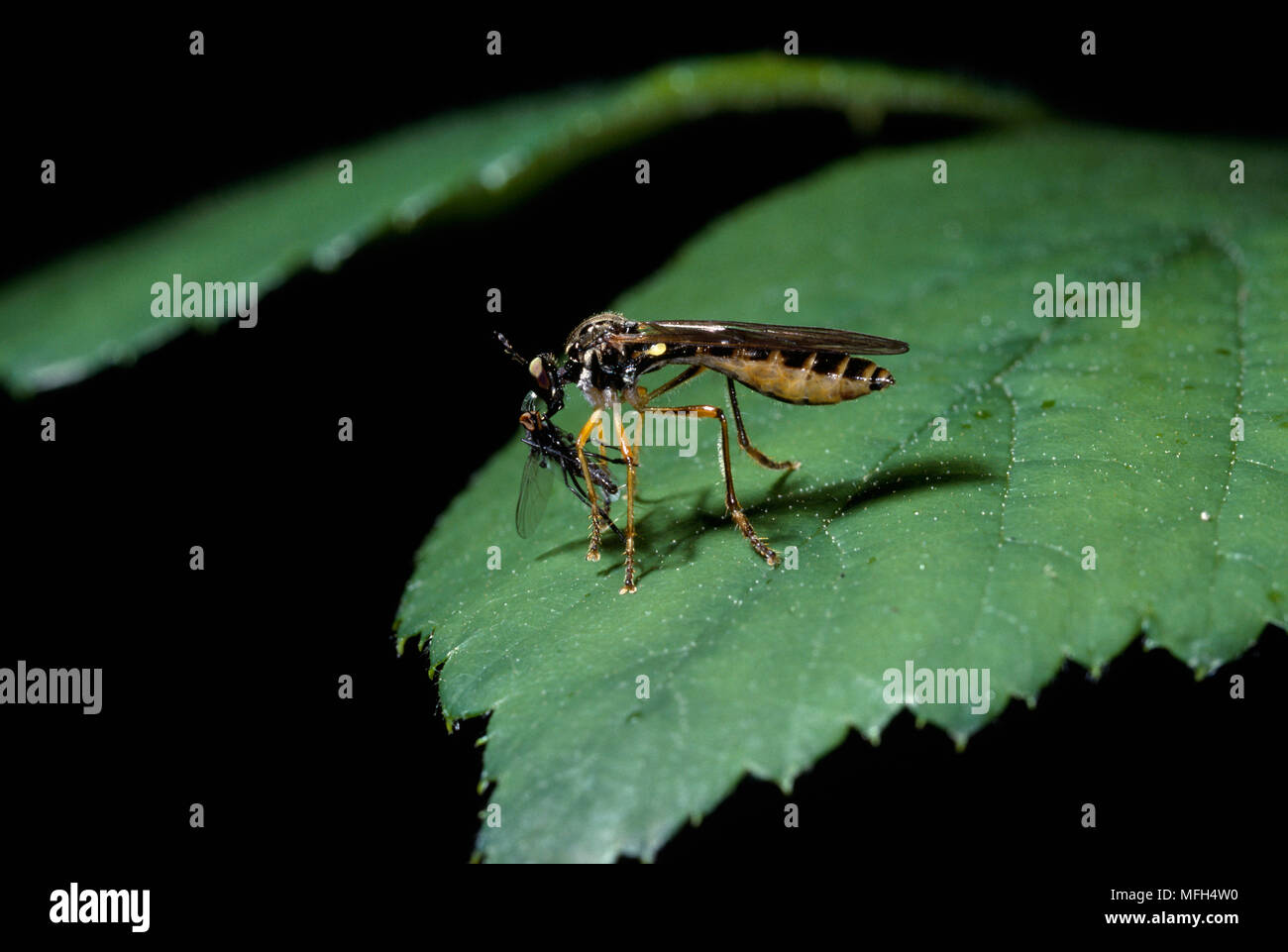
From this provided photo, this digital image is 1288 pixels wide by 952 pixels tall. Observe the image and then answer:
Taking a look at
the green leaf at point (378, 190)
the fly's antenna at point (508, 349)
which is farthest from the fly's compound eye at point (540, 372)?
the green leaf at point (378, 190)

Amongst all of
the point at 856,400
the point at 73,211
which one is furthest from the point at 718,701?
the point at 73,211

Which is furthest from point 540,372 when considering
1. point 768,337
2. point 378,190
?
point 378,190

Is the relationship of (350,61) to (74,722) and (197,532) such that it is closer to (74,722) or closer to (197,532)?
(197,532)

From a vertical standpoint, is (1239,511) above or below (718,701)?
above

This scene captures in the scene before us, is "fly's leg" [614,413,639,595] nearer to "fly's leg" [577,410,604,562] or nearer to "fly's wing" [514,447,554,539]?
"fly's leg" [577,410,604,562]

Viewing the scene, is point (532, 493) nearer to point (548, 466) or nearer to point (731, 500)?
point (548, 466)

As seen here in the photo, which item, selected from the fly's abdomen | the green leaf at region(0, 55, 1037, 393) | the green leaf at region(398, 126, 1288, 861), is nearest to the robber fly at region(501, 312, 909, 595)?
the fly's abdomen
